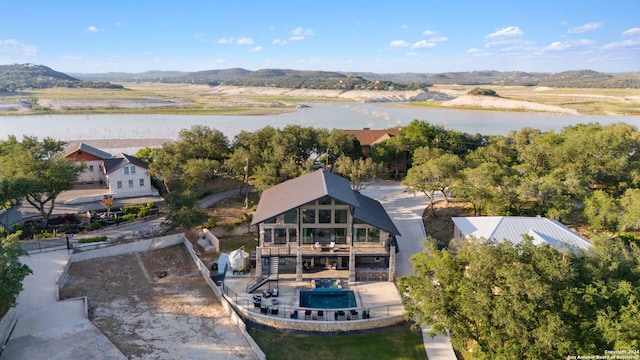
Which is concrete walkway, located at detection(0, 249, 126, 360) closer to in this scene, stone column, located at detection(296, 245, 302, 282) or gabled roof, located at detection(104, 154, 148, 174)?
stone column, located at detection(296, 245, 302, 282)

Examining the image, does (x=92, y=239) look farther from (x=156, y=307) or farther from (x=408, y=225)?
(x=408, y=225)

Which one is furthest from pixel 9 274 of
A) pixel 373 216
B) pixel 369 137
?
pixel 369 137

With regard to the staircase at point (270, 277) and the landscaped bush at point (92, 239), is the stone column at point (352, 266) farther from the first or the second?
the landscaped bush at point (92, 239)

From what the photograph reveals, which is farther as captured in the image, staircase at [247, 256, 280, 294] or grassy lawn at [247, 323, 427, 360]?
staircase at [247, 256, 280, 294]

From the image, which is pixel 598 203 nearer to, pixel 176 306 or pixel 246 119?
pixel 176 306

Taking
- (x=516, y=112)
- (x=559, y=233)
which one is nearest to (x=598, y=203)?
(x=559, y=233)

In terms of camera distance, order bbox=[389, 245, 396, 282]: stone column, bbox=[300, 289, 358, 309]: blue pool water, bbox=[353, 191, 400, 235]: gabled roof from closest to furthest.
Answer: bbox=[300, 289, 358, 309]: blue pool water
bbox=[389, 245, 396, 282]: stone column
bbox=[353, 191, 400, 235]: gabled roof

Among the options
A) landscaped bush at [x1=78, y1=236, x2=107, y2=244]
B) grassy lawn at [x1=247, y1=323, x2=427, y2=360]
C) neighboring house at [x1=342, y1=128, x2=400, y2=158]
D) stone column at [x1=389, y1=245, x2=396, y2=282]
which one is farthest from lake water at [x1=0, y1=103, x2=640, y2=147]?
grassy lawn at [x1=247, y1=323, x2=427, y2=360]
